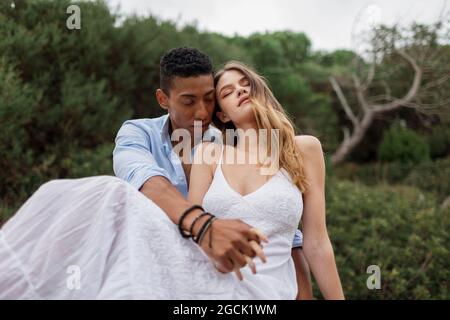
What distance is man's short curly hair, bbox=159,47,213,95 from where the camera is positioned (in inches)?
→ 108

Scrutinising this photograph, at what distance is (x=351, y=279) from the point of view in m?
5.38

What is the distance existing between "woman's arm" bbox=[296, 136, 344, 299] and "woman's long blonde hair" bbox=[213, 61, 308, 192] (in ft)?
0.15

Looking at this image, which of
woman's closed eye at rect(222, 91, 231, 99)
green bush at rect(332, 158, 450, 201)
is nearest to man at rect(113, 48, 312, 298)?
woman's closed eye at rect(222, 91, 231, 99)

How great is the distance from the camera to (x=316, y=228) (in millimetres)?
2350

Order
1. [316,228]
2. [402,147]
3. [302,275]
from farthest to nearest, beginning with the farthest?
1. [402,147]
2. [302,275]
3. [316,228]

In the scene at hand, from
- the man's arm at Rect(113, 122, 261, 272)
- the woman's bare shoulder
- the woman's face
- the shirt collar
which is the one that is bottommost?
the man's arm at Rect(113, 122, 261, 272)

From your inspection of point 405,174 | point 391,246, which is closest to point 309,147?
point 391,246

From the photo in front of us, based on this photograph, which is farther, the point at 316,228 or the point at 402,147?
the point at 402,147

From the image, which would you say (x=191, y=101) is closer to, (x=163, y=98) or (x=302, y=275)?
(x=163, y=98)

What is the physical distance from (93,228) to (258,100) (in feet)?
2.94

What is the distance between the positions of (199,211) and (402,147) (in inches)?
521

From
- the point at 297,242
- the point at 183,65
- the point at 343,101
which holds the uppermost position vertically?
the point at 343,101

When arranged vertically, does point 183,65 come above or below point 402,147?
above

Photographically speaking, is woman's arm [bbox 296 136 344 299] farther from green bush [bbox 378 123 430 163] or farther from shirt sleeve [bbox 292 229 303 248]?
green bush [bbox 378 123 430 163]
